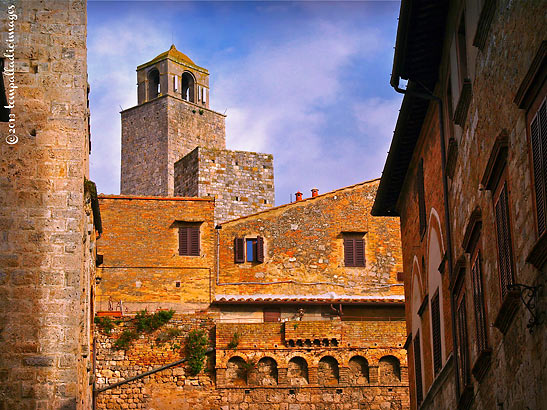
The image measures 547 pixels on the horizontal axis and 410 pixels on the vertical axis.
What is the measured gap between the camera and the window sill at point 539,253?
26.8 ft

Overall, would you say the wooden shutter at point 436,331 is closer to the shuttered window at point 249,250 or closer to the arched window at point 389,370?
the arched window at point 389,370

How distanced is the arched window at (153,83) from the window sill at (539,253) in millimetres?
50308

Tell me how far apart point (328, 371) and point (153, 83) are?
91.4ft

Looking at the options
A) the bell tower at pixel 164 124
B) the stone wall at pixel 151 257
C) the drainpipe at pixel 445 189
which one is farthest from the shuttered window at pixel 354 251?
the drainpipe at pixel 445 189

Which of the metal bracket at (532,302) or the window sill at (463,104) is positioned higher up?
the window sill at (463,104)

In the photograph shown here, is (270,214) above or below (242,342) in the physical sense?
above

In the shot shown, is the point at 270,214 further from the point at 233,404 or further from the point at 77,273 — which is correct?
the point at 77,273

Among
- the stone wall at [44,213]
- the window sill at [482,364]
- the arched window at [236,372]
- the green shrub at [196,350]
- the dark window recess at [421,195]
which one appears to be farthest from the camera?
the arched window at [236,372]

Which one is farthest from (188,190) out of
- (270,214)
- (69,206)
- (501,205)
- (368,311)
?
(501,205)

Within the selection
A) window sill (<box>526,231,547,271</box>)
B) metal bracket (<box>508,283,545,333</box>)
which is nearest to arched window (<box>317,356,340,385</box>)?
metal bracket (<box>508,283,545,333</box>)

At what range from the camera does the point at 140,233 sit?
35906 mm

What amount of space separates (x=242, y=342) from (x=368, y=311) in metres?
4.84

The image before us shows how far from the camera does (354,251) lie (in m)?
38.3

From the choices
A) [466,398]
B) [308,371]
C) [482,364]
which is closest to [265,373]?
[308,371]
